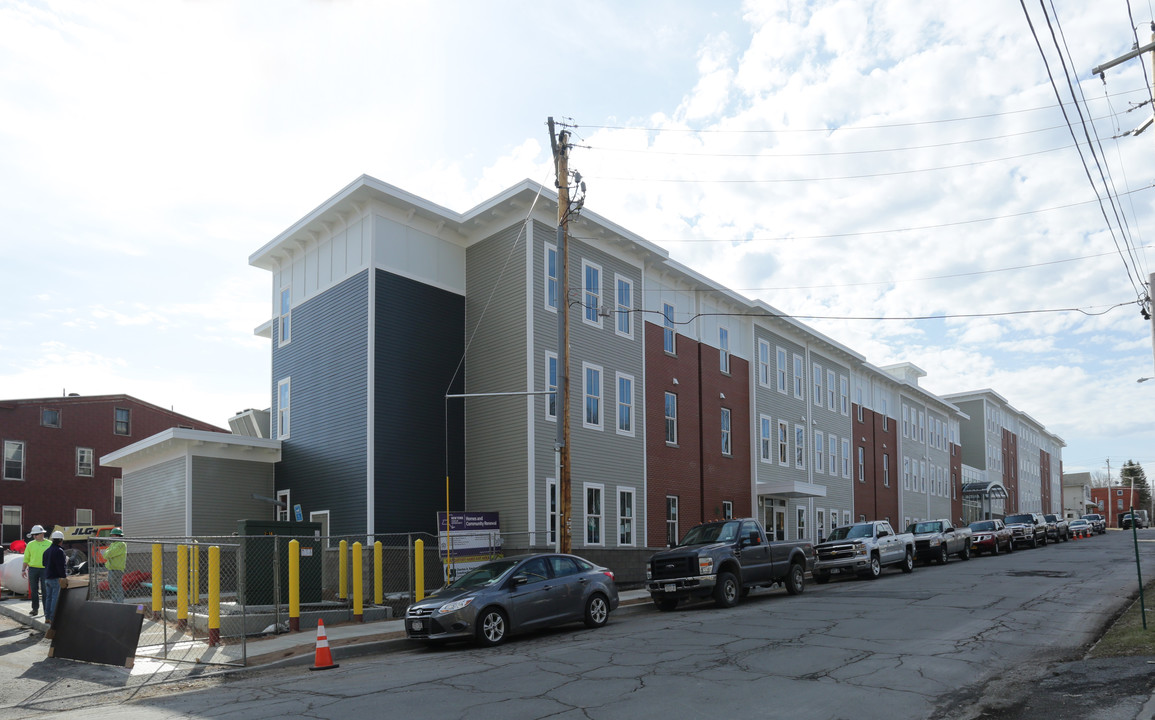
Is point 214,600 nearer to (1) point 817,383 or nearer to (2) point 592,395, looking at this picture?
(2) point 592,395

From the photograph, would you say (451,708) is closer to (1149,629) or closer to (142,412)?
(1149,629)

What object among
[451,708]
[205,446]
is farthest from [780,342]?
[451,708]

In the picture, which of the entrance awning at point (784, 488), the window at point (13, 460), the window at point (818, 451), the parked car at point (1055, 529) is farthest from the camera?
the parked car at point (1055, 529)

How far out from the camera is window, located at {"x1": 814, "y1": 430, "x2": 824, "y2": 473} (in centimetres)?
4234

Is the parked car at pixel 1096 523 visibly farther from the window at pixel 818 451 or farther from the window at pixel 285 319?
the window at pixel 285 319

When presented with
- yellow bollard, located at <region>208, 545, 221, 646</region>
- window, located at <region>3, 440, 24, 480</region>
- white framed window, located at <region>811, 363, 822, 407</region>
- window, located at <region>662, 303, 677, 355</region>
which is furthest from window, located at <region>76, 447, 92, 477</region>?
white framed window, located at <region>811, 363, 822, 407</region>

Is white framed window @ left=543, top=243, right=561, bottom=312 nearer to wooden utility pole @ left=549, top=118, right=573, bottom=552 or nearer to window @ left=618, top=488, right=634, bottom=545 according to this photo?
wooden utility pole @ left=549, top=118, right=573, bottom=552

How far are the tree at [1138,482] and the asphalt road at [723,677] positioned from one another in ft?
474

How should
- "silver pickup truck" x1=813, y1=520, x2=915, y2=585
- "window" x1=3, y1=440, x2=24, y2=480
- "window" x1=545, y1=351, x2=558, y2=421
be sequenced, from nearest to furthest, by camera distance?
1. "window" x1=545, y1=351, x2=558, y2=421
2. "silver pickup truck" x1=813, y1=520, x2=915, y2=585
3. "window" x1=3, y1=440, x2=24, y2=480

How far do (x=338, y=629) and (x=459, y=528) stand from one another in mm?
5869

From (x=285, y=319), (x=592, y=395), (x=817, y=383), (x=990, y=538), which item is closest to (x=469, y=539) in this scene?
(x=592, y=395)

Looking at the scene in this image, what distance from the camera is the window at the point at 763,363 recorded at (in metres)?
37.7

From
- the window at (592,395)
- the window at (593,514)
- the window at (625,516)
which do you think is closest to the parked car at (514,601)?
the window at (593,514)

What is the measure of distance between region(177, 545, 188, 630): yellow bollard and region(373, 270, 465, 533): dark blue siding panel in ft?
24.6
